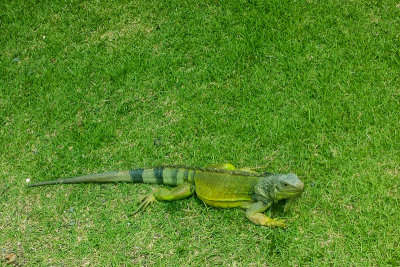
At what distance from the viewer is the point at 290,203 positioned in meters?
3.87

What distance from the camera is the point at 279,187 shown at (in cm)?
372

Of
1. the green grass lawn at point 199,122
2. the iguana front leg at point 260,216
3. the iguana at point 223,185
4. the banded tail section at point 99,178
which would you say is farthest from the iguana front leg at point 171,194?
the iguana front leg at point 260,216

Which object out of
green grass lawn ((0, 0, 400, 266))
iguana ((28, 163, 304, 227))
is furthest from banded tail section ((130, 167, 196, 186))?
green grass lawn ((0, 0, 400, 266))

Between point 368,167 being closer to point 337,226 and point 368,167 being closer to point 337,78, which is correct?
point 337,226

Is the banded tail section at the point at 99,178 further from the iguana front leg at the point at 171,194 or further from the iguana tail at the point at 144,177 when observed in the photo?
the iguana front leg at the point at 171,194

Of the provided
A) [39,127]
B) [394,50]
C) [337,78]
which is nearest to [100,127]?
[39,127]

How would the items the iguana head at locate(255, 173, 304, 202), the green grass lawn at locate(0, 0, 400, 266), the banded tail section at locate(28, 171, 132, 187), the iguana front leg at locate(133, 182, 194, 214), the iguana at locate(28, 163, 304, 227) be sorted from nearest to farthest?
the iguana head at locate(255, 173, 304, 202) < the iguana at locate(28, 163, 304, 227) < the green grass lawn at locate(0, 0, 400, 266) < the iguana front leg at locate(133, 182, 194, 214) < the banded tail section at locate(28, 171, 132, 187)

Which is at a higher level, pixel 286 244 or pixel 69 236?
pixel 286 244

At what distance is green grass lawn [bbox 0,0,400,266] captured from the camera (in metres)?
3.89

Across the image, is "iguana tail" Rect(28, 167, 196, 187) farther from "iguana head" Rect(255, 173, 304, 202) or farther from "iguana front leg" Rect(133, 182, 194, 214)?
"iguana head" Rect(255, 173, 304, 202)

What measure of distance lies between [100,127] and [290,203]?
2532mm

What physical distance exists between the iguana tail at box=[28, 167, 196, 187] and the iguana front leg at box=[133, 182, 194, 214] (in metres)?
0.09

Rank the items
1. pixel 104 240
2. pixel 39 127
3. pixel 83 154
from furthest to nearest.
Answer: pixel 39 127 → pixel 83 154 → pixel 104 240

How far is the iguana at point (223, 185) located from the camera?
376cm
